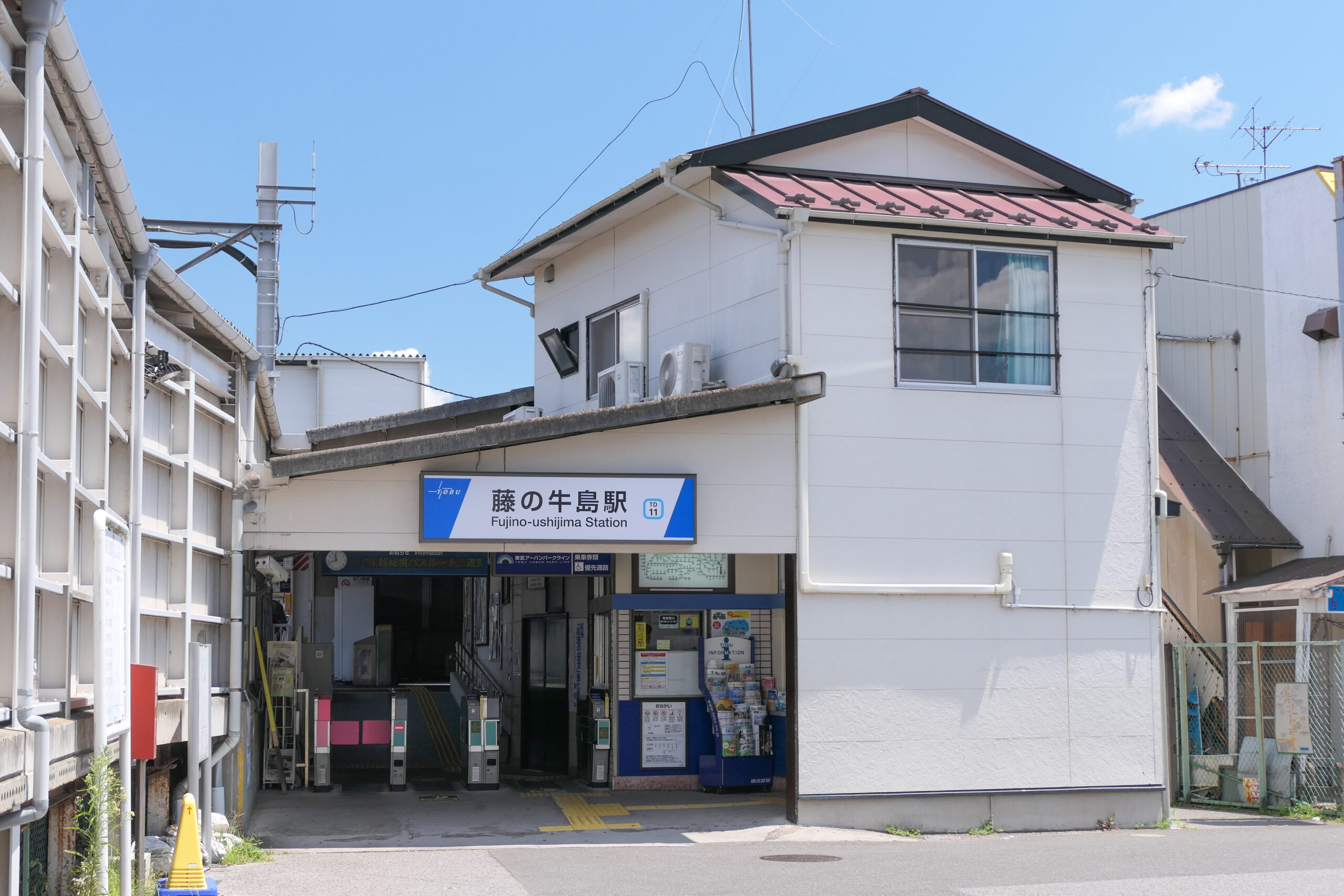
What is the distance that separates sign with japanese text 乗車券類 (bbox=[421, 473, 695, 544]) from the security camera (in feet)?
7.78

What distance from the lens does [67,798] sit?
8.37 m

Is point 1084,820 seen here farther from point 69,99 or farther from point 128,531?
point 69,99

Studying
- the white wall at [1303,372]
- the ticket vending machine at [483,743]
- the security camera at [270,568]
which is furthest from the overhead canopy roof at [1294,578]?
the security camera at [270,568]

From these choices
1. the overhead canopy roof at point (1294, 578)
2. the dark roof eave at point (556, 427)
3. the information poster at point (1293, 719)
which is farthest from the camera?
the overhead canopy roof at point (1294, 578)

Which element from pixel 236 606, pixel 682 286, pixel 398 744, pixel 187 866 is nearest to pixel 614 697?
pixel 398 744

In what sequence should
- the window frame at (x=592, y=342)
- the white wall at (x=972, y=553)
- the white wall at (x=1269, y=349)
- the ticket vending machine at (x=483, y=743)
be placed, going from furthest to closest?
the white wall at (x=1269, y=349) < the window frame at (x=592, y=342) < the ticket vending machine at (x=483, y=743) < the white wall at (x=972, y=553)

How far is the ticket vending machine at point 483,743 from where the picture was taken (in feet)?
53.9

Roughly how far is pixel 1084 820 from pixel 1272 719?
4485 millimetres

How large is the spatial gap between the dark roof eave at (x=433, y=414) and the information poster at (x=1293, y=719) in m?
11.3

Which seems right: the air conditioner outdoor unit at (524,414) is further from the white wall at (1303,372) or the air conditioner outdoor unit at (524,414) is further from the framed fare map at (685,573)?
the white wall at (1303,372)

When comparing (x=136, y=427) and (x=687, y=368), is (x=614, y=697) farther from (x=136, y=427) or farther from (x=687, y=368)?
(x=136, y=427)

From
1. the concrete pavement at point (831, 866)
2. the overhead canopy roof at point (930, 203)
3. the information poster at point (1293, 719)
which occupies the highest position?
the overhead canopy roof at point (930, 203)

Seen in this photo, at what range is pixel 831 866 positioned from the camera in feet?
37.4

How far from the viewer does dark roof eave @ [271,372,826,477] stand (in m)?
12.3
